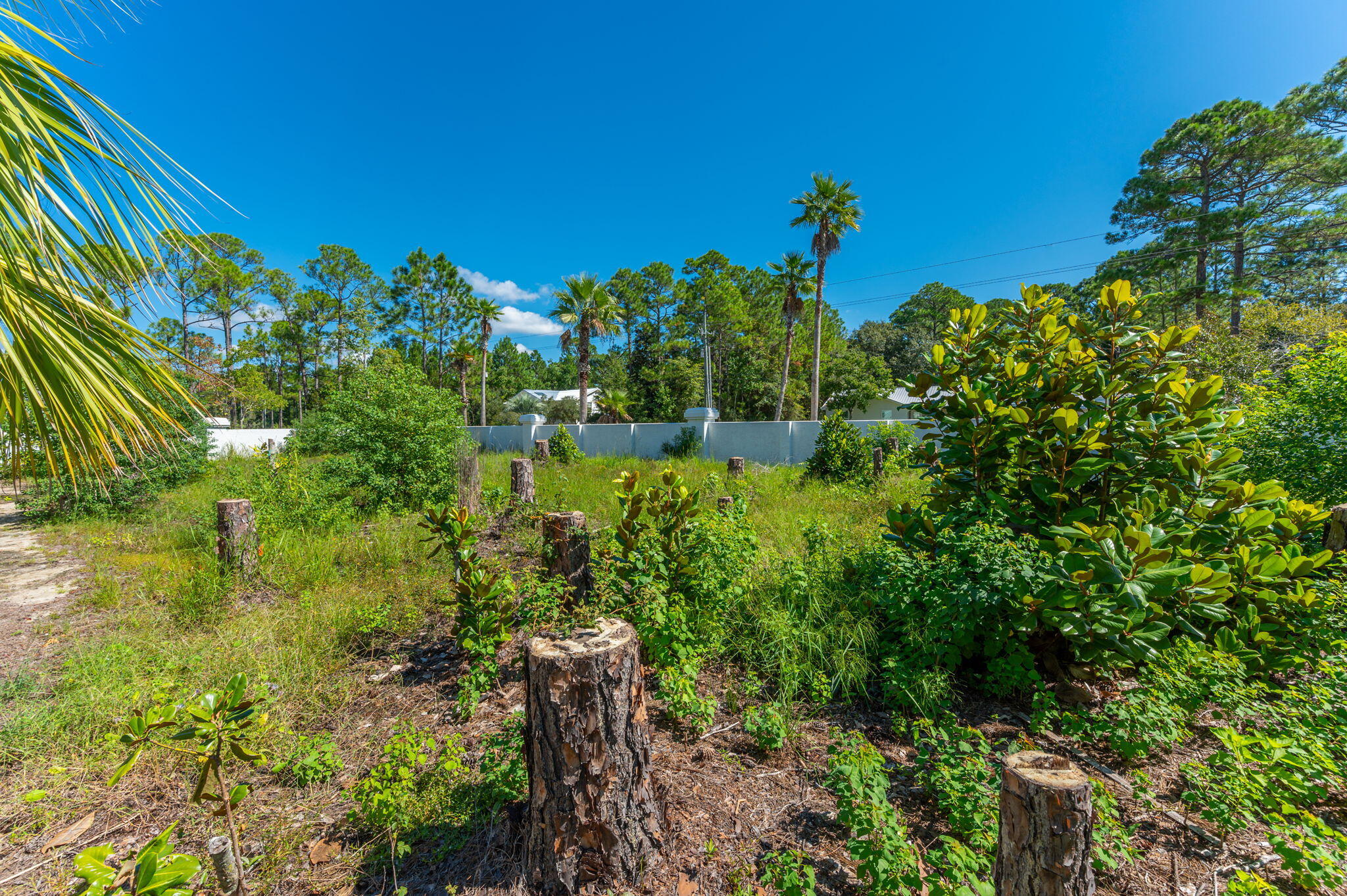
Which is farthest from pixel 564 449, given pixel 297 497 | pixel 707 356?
pixel 707 356

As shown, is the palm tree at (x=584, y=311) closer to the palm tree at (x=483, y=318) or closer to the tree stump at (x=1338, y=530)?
the palm tree at (x=483, y=318)

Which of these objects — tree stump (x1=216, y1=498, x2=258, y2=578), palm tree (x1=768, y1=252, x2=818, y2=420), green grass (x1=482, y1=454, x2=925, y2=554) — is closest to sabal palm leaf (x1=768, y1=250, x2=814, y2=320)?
palm tree (x1=768, y1=252, x2=818, y2=420)

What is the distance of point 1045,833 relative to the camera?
48.8 inches

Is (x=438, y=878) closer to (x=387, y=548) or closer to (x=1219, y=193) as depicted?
(x=387, y=548)

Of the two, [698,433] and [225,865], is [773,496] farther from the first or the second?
[698,433]

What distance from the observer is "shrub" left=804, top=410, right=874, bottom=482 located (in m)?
9.02

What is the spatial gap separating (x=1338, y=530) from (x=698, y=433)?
1359 cm

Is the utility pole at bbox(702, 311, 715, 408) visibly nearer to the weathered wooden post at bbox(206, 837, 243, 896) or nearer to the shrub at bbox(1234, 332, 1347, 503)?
the shrub at bbox(1234, 332, 1347, 503)

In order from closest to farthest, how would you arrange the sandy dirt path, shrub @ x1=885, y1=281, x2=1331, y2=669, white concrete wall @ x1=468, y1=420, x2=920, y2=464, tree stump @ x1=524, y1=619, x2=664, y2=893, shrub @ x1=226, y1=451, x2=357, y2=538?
tree stump @ x1=524, y1=619, x2=664, y2=893 < shrub @ x1=885, y1=281, x2=1331, y2=669 < the sandy dirt path < shrub @ x1=226, y1=451, x2=357, y2=538 < white concrete wall @ x1=468, y1=420, x2=920, y2=464

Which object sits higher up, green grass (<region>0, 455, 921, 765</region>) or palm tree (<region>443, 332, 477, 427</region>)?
palm tree (<region>443, 332, 477, 427</region>)

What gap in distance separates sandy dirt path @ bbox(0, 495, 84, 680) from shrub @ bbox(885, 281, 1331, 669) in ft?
18.3

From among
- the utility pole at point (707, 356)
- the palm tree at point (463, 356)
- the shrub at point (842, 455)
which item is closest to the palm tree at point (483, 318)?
the palm tree at point (463, 356)

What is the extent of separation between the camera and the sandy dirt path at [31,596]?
10.7 ft

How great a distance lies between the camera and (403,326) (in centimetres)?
2723
